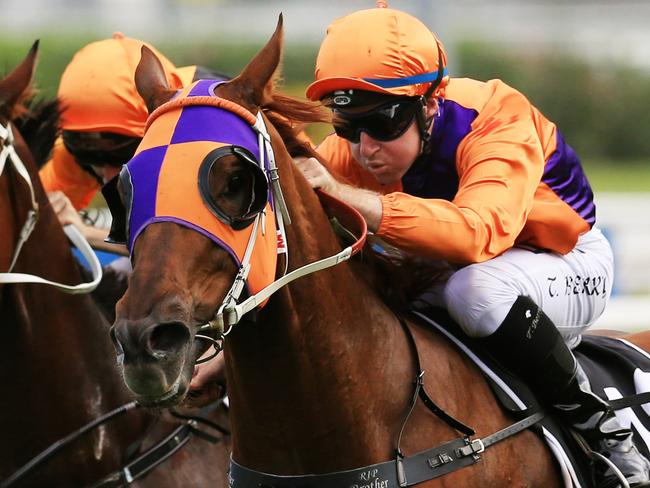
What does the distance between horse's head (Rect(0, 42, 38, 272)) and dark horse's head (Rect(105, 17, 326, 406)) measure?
1179 millimetres

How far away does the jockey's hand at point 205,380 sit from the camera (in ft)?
13.1

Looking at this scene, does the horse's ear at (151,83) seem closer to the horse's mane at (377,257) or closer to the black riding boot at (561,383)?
the horse's mane at (377,257)

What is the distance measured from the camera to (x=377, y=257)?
3684 millimetres

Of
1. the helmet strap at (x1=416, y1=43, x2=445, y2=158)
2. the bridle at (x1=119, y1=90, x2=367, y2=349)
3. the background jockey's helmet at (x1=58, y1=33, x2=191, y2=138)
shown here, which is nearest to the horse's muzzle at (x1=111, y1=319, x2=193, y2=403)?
the bridle at (x1=119, y1=90, x2=367, y2=349)

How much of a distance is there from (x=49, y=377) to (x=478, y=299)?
1.58 m

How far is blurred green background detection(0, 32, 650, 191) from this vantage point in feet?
70.4

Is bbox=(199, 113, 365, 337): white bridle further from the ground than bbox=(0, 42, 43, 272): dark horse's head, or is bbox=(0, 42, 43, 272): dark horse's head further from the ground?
bbox=(199, 113, 365, 337): white bridle

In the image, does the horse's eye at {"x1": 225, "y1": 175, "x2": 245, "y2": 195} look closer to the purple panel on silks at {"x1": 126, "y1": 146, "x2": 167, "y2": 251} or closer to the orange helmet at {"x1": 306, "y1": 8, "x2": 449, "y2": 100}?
the purple panel on silks at {"x1": 126, "y1": 146, "x2": 167, "y2": 251}

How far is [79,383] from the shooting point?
4207 millimetres

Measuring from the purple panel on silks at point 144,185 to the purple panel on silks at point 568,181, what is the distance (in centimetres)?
163

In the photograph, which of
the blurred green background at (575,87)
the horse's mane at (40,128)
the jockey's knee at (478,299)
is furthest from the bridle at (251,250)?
the blurred green background at (575,87)

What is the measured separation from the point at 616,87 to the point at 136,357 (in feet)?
78.7

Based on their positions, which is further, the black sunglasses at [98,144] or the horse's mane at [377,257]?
the black sunglasses at [98,144]

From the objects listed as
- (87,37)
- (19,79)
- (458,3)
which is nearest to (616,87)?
(458,3)
